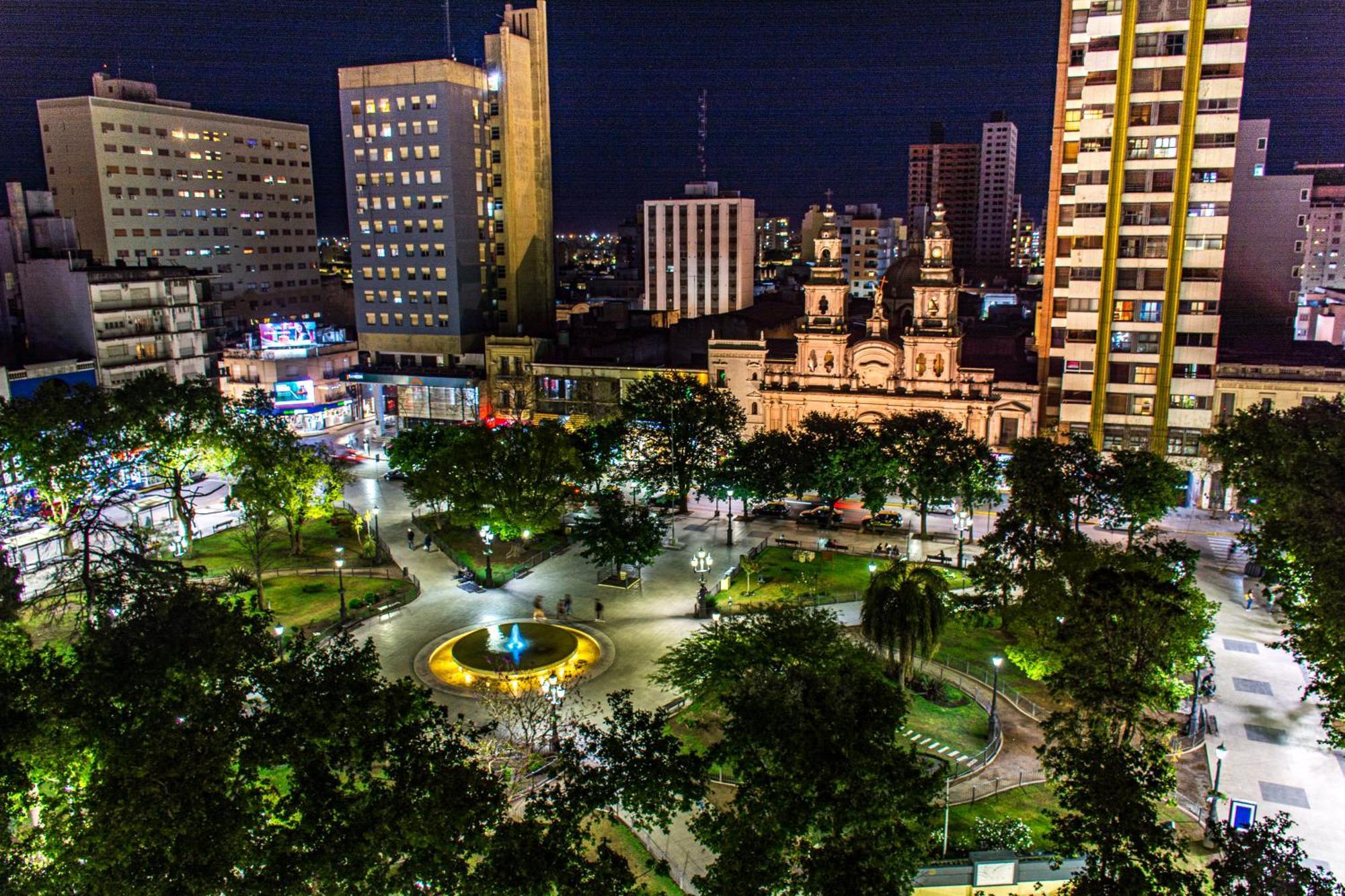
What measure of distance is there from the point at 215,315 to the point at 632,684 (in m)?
108

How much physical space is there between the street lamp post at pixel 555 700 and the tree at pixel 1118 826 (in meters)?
16.9

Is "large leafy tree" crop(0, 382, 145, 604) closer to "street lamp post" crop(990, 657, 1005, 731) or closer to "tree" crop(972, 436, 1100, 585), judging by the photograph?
"street lamp post" crop(990, 657, 1005, 731)

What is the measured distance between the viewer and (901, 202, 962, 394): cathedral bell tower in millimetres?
75938

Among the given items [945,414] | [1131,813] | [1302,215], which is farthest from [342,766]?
[1302,215]

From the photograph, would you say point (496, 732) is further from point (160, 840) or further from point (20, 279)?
point (20, 279)

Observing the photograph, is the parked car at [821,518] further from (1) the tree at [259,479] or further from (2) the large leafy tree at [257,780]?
(2) the large leafy tree at [257,780]

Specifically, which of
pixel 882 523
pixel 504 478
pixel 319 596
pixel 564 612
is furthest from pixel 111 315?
pixel 882 523

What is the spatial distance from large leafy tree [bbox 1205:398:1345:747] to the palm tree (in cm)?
1274

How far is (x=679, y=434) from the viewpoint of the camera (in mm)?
69750

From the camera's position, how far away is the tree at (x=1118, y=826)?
21797 mm

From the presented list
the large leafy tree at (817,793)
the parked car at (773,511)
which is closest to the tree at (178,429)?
the parked car at (773,511)

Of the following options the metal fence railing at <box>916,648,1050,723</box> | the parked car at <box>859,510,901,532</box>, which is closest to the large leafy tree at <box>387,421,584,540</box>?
the parked car at <box>859,510,901,532</box>

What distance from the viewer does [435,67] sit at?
98.9 metres

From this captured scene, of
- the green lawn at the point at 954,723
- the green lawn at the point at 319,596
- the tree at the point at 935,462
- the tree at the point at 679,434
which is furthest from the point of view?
the tree at the point at 679,434
